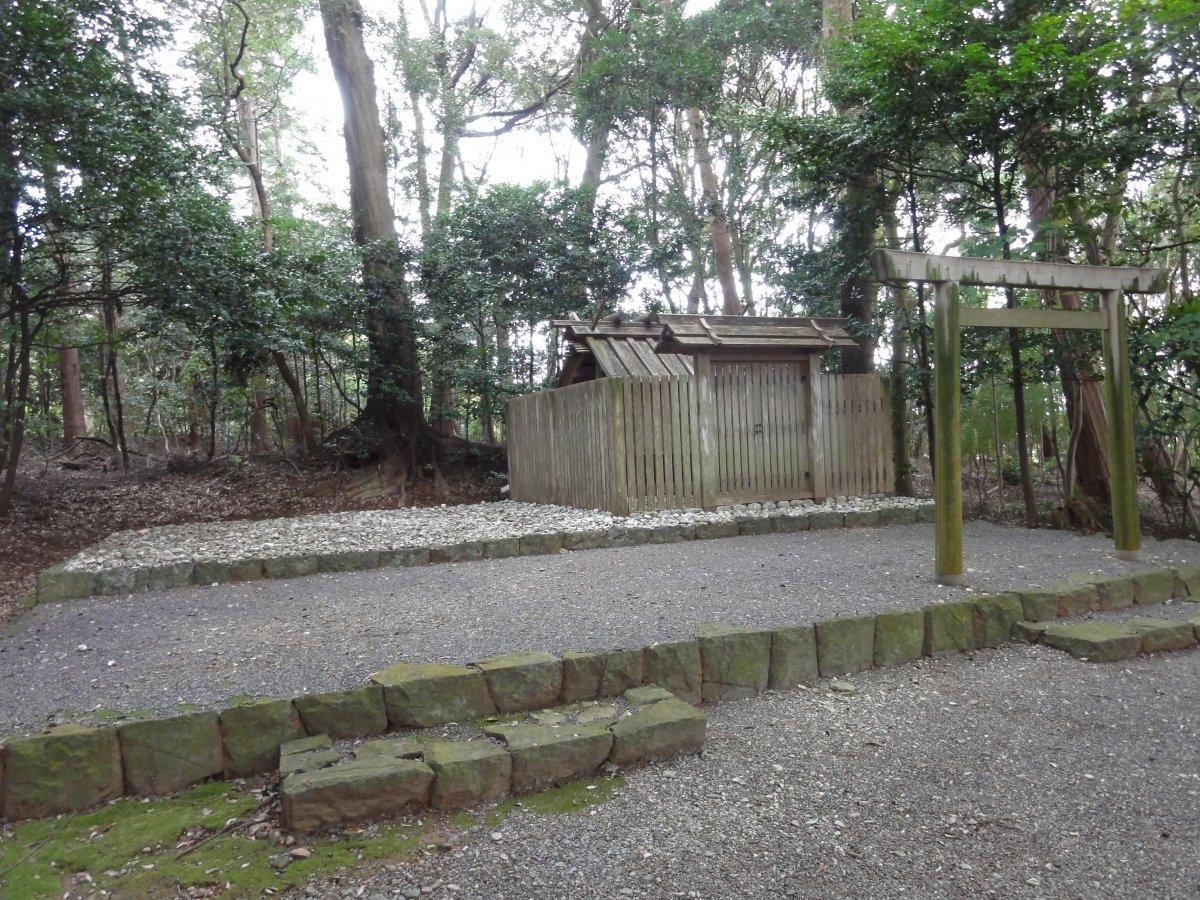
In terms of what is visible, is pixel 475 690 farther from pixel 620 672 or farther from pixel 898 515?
pixel 898 515

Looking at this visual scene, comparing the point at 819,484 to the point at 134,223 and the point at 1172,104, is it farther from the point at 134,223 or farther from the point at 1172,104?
the point at 134,223

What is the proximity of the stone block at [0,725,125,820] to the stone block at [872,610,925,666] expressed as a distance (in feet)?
12.0

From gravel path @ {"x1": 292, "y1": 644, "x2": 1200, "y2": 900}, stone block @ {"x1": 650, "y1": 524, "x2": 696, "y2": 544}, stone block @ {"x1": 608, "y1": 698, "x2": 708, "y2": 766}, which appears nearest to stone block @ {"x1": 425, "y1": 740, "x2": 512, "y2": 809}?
gravel path @ {"x1": 292, "y1": 644, "x2": 1200, "y2": 900}

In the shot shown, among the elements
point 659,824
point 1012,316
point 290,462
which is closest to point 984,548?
point 1012,316

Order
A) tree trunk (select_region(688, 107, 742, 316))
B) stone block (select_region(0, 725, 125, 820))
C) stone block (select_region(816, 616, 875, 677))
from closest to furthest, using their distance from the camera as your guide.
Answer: stone block (select_region(0, 725, 125, 820)), stone block (select_region(816, 616, 875, 677)), tree trunk (select_region(688, 107, 742, 316))

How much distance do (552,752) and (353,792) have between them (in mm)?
744

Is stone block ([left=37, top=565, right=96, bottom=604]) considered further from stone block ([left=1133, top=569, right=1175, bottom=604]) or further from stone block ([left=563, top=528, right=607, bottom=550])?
stone block ([left=1133, top=569, right=1175, bottom=604])

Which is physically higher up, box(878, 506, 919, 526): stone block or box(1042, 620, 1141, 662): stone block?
box(878, 506, 919, 526): stone block

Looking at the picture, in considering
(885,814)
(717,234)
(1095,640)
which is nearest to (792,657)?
(885,814)

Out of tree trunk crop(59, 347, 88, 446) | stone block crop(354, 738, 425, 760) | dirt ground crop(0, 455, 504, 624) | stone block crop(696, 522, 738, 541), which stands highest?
tree trunk crop(59, 347, 88, 446)

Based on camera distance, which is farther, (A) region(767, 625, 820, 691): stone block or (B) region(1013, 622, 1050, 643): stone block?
(B) region(1013, 622, 1050, 643): stone block

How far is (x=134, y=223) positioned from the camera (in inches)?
304

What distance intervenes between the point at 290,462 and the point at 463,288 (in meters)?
4.07

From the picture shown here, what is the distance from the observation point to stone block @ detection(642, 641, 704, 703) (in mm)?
3730
